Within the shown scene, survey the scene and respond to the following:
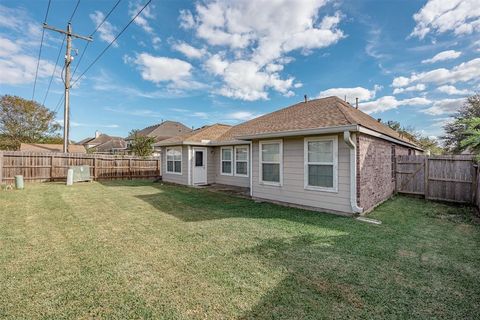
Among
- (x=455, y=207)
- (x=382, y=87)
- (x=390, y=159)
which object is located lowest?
(x=455, y=207)

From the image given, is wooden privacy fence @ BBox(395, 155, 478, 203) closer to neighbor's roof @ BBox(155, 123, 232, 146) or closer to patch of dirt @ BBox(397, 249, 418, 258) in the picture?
patch of dirt @ BBox(397, 249, 418, 258)

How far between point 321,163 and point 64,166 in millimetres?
15444

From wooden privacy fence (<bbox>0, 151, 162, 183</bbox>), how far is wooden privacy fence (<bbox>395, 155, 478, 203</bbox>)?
16.1 m

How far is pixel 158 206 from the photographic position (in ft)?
25.2

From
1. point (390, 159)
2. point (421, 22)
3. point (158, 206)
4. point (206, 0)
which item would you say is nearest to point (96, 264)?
point (158, 206)

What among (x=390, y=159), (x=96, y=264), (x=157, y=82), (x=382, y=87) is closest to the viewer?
(x=96, y=264)

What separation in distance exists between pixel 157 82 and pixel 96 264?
19.3m

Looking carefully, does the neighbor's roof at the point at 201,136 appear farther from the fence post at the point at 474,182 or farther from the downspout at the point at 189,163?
the fence post at the point at 474,182

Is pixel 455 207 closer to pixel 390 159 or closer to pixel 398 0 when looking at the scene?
pixel 390 159

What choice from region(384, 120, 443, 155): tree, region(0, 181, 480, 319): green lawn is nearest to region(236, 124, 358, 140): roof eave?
region(0, 181, 480, 319): green lawn

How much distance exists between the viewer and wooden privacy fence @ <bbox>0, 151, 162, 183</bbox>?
41.7ft

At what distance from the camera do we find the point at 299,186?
7.37 m

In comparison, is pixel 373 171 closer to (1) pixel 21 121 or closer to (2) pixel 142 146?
(2) pixel 142 146

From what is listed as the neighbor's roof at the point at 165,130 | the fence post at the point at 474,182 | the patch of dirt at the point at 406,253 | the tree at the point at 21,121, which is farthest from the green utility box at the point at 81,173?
the tree at the point at 21,121
